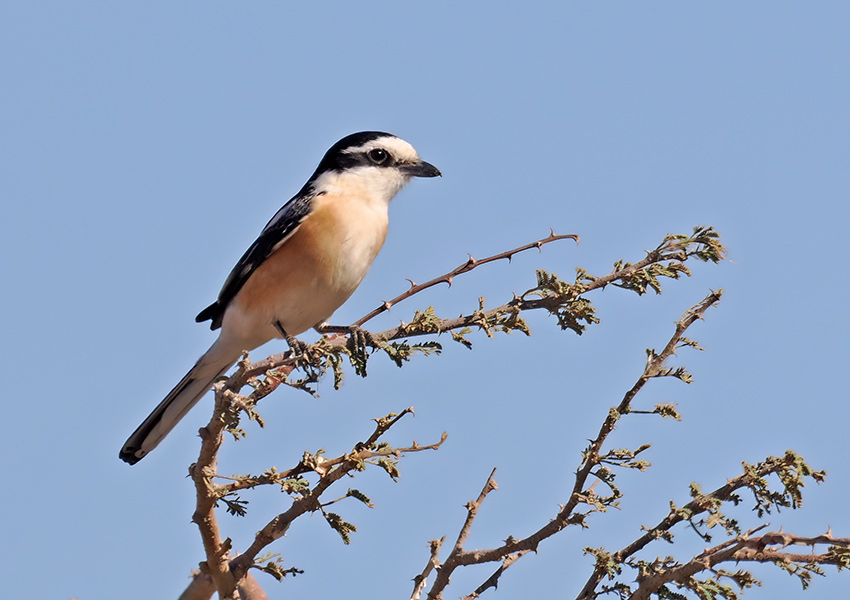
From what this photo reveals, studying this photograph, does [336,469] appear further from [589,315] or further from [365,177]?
[365,177]

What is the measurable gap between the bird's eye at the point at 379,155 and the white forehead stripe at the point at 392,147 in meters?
0.02

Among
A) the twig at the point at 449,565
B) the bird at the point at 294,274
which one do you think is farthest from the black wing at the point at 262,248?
the twig at the point at 449,565

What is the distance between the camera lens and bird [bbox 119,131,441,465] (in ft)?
18.3

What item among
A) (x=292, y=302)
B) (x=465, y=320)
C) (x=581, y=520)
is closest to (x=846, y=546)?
(x=581, y=520)

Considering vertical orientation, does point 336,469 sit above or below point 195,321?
below

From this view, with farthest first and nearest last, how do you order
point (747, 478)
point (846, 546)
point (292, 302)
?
point (292, 302) < point (747, 478) < point (846, 546)

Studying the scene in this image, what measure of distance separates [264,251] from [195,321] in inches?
29.8

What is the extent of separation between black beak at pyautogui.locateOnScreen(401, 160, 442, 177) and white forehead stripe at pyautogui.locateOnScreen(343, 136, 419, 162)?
6 centimetres

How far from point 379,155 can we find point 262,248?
94cm

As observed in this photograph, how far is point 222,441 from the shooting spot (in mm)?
4137

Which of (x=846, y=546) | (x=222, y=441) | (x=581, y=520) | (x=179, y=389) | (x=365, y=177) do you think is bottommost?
(x=846, y=546)

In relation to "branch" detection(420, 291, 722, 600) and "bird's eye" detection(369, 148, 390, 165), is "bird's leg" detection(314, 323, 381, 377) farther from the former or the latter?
"bird's eye" detection(369, 148, 390, 165)

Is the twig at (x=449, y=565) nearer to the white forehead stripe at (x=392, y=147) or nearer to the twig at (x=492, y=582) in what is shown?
the twig at (x=492, y=582)

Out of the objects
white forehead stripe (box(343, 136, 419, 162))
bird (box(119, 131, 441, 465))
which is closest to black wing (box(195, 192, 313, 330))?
bird (box(119, 131, 441, 465))
